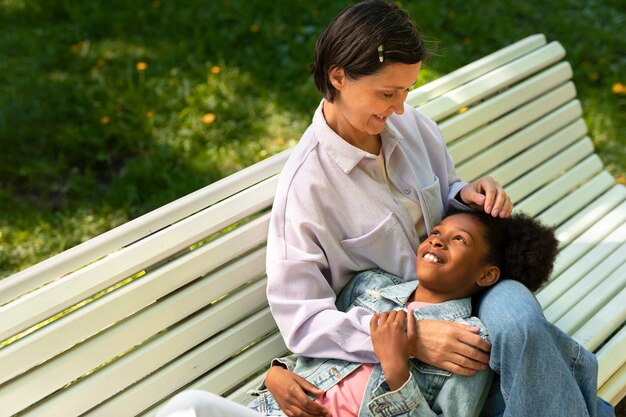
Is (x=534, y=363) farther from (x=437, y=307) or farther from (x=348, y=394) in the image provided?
(x=348, y=394)

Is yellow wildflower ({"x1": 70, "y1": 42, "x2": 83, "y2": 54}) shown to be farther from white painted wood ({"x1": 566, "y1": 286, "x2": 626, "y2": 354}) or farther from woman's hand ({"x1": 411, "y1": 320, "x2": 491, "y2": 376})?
woman's hand ({"x1": 411, "y1": 320, "x2": 491, "y2": 376})

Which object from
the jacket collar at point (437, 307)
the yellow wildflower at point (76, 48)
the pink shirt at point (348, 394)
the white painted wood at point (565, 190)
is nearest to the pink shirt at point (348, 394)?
the pink shirt at point (348, 394)

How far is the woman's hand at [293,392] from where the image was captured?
2463 millimetres

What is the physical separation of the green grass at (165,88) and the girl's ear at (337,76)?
6.35 ft

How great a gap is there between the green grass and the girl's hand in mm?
2100

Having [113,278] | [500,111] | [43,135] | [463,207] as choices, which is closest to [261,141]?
[43,135]

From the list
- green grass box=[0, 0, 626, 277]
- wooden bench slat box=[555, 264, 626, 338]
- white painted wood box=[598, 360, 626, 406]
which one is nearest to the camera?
white painted wood box=[598, 360, 626, 406]

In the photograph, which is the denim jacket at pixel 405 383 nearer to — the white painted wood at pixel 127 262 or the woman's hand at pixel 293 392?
the woman's hand at pixel 293 392

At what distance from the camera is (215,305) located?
281cm

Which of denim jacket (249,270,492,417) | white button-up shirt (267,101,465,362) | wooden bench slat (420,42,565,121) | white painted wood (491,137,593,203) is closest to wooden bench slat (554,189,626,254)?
white painted wood (491,137,593,203)

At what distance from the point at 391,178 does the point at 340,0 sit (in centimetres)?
348

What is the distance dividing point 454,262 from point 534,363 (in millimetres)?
417

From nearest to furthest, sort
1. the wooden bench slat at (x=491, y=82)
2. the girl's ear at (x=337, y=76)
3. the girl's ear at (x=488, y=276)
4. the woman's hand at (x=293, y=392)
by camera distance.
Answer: the woman's hand at (x=293, y=392), the girl's ear at (x=337, y=76), the girl's ear at (x=488, y=276), the wooden bench slat at (x=491, y=82)

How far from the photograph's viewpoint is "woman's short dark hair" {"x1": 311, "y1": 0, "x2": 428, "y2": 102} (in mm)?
2475
